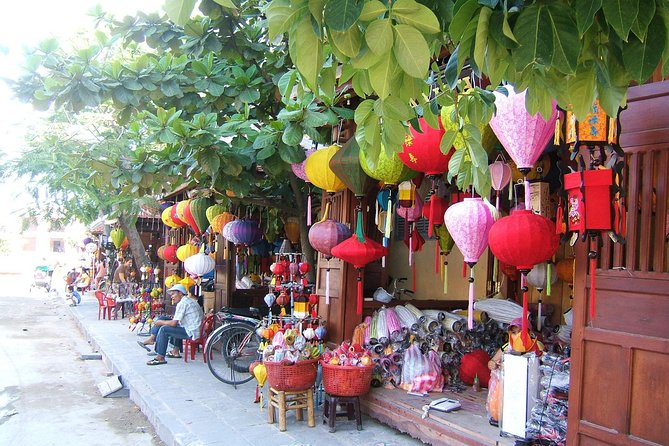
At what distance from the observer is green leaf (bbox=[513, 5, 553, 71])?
5.67 feet

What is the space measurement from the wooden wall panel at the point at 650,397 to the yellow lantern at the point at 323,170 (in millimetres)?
3621

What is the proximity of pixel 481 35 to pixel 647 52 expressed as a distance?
23.6 inches

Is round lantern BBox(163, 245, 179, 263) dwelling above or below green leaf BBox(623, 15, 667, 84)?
below

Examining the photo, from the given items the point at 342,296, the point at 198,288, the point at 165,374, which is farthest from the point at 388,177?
the point at 198,288

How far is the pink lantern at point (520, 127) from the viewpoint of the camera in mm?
4027

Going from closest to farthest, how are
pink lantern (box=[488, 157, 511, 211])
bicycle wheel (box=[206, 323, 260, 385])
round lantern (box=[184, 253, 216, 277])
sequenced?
1. pink lantern (box=[488, 157, 511, 211])
2. bicycle wheel (box=[206, 323, 260, 385])
3. round lantern (box=[184, 253, 216, 277])

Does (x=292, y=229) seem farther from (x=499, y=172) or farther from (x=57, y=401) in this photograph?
(x=499, y=172)

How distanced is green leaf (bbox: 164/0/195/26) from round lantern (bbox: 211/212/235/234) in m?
9.30

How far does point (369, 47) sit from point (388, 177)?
13.4ft

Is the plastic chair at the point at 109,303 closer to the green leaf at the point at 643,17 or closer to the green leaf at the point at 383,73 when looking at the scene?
the green leaf at the point at 383,73

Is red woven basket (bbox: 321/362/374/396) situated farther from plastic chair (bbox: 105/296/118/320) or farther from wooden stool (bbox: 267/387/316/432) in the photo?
plastic chair (bbox: 105/296/118/320)

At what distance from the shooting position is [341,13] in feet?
5.43

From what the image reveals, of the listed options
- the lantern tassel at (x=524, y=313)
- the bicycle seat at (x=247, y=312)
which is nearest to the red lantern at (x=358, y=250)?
the lantern tassel at (x=524, y=313)

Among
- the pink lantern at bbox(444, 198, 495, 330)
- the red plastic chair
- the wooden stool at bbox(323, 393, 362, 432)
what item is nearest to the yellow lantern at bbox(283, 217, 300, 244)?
the red plastic chair
